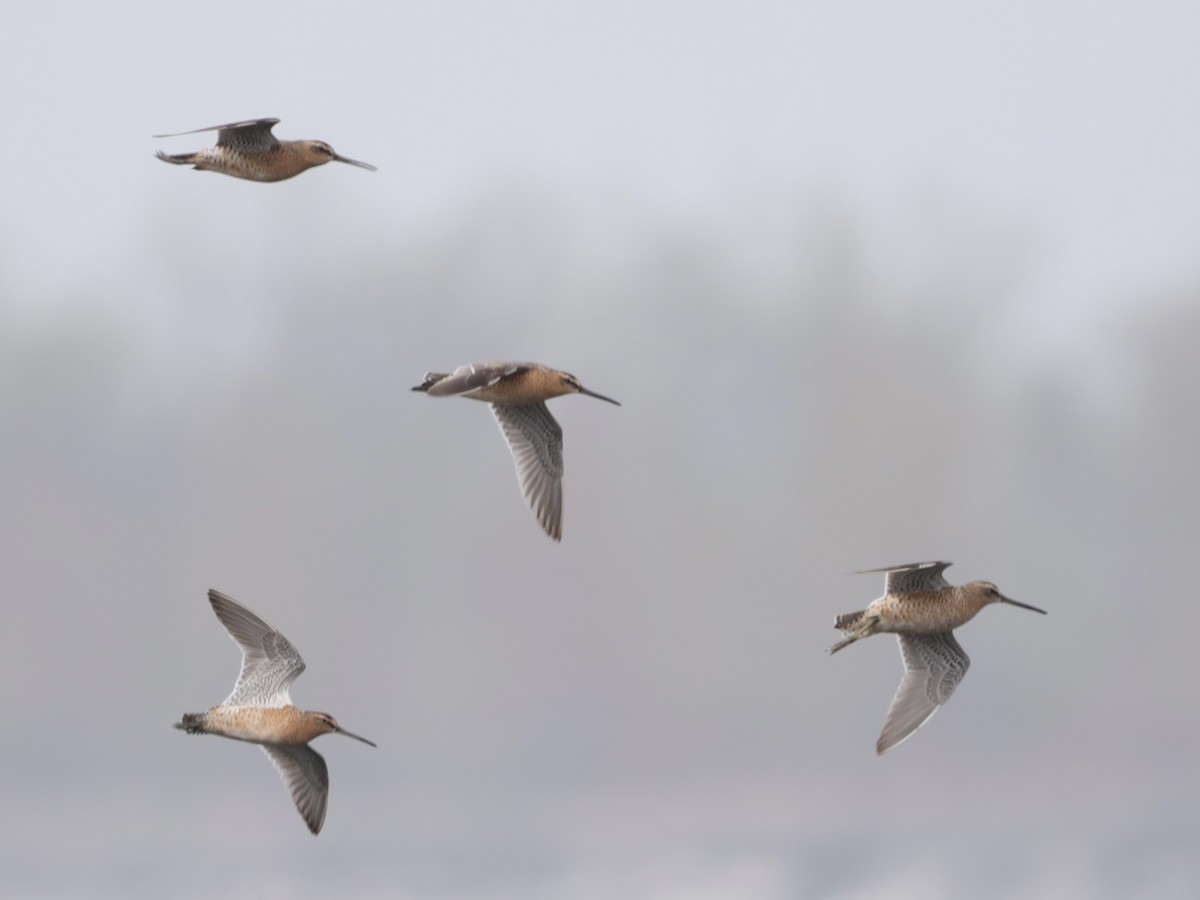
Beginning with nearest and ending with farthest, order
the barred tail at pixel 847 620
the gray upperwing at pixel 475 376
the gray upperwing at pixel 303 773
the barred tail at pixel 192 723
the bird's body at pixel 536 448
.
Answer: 1. the barred tail at pixel 192 723
2. the gray upperwing at pixel 303 773
3. the gray upperwing at pixel 475 376
4. the barred tail at pixel 847 620
5. the bird's body at pixel 536 448

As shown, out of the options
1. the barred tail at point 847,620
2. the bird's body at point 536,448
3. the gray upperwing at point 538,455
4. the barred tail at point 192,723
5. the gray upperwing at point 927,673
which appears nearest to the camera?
the barred tail at point 192,723

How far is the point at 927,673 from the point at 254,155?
1234 centimetres

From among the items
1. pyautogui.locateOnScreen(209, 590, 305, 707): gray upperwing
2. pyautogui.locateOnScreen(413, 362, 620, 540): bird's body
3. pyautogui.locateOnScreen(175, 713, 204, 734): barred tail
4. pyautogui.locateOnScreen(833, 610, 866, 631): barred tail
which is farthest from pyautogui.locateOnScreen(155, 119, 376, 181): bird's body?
pyautogui.locateOnScreen(833, 610, 866, 631): barred tail

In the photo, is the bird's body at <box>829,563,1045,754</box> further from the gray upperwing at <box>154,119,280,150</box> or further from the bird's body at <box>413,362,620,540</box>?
the gray upperwing at <box>154,119,280,150</box>

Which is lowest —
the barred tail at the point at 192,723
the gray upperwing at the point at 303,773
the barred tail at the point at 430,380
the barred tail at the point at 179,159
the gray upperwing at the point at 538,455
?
the gray upperwing at the point at 303,773

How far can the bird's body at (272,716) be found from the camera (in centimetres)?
2408

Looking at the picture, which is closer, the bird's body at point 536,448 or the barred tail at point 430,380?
the barred tail at point 430,380

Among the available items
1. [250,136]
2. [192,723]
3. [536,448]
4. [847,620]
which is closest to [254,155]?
[250,136]

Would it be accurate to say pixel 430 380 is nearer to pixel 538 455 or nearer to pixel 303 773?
pixel 538 455

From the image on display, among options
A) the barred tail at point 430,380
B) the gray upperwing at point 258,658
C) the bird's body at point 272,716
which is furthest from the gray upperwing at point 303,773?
the barred tail at point 430,380

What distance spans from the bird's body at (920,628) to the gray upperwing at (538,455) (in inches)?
207

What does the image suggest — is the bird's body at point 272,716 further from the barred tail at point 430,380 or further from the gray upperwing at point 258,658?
the barred tail at point 430,380

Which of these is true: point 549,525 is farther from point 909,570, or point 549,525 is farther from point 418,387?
point 909,570

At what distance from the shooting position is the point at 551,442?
28031 mm
